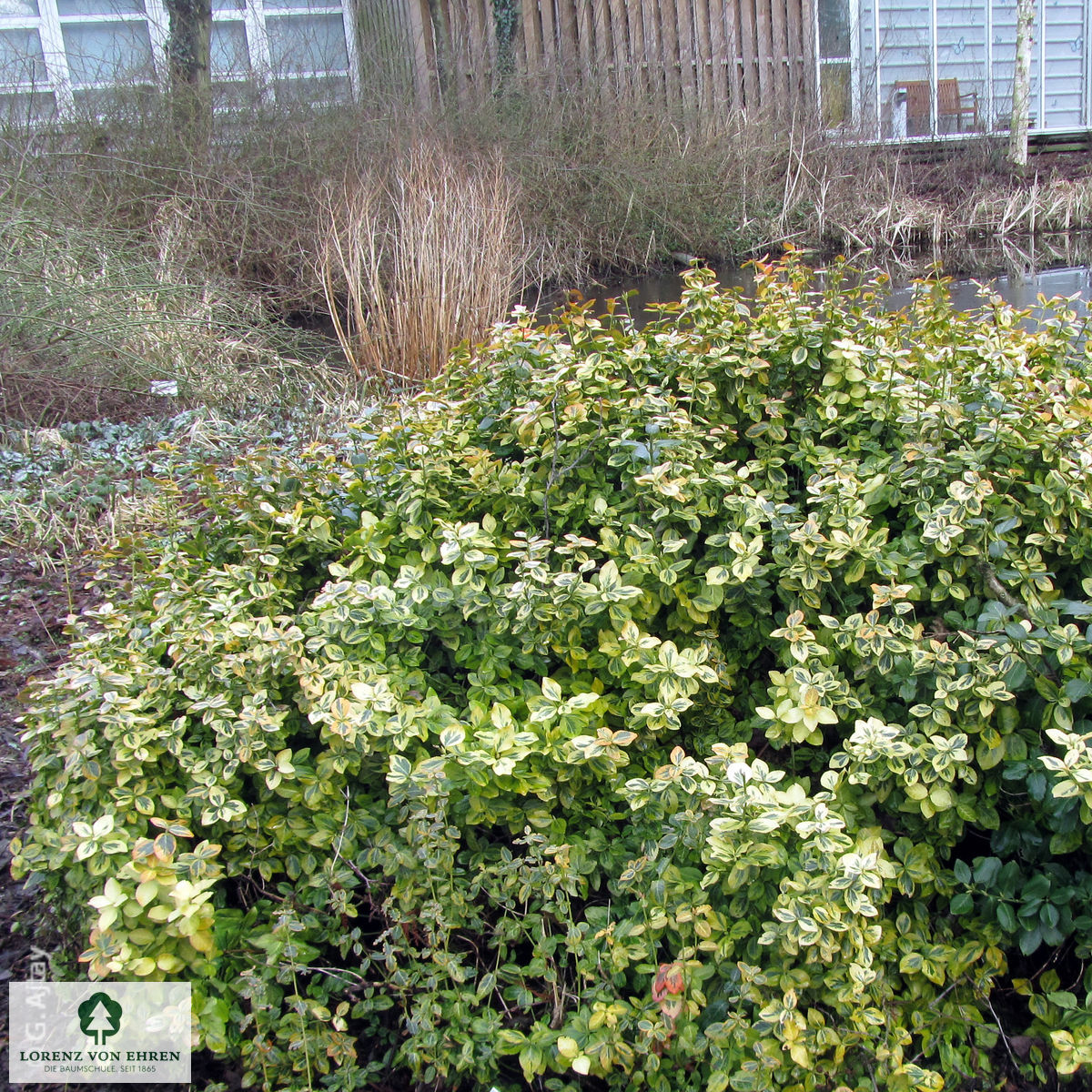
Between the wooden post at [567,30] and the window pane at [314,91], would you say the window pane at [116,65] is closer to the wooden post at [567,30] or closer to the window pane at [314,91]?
the window pane at [314,91]

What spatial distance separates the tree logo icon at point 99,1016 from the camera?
1476 millimetres

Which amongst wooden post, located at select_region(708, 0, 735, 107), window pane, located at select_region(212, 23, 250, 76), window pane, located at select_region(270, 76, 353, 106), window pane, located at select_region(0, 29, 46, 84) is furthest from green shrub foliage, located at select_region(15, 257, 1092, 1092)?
wooden post, located at select_region(708, 0, 735, 107)

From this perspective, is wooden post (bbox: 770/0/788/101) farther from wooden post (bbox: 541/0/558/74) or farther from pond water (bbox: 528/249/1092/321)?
pond water (bbox: 528/249/1092/321)

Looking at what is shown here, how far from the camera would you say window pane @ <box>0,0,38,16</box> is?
10969mm

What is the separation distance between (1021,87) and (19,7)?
1223cm

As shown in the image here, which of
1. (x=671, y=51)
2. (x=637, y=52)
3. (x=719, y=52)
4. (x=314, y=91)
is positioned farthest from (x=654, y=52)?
(x=314, y=91)

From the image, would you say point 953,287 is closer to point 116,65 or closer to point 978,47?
point 116,65

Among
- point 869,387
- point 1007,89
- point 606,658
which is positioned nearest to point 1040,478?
point 869,387

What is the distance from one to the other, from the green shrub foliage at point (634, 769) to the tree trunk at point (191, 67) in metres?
6.06

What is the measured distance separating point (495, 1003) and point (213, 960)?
1.56 feet

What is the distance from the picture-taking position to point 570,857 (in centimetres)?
162

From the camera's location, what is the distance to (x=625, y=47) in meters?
10.7

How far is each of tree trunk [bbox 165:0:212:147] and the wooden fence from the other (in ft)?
5.86

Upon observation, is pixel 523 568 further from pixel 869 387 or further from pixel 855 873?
pixel 869 387
